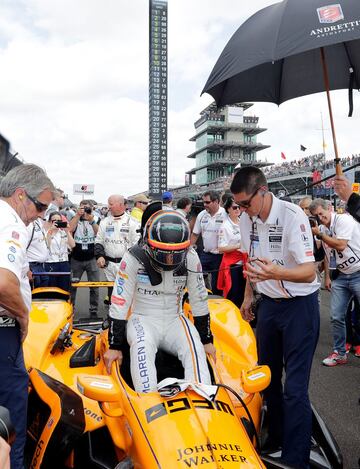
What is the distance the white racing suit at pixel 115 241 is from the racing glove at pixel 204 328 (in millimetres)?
3422

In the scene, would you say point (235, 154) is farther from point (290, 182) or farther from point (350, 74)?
point (350, 74)

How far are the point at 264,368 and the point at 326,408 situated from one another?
1.90 metres

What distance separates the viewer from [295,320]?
286cm

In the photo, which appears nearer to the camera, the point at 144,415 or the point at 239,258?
the point at 144,415

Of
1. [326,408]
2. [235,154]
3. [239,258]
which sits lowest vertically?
[326,408]

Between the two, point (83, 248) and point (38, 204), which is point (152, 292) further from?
point (83, 248)

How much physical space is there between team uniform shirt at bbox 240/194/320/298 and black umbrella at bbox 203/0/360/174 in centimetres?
88

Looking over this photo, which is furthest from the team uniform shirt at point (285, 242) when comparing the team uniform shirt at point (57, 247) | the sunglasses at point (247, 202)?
the team uniform shirt at point (57, 247)

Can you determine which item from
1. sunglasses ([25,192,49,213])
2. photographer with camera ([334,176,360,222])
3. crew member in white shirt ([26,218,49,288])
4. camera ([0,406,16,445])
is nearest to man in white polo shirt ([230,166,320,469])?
photographer with camera ([334,176,360,222])

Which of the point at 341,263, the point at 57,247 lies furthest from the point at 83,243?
→ the point at 341,263

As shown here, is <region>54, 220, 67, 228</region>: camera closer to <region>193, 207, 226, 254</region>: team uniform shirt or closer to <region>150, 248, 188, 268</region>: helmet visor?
<region>193, 207, 226, 254</region>: team uniform shirt

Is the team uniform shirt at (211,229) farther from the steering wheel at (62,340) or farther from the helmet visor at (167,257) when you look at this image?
the helmet visor at (167,257)

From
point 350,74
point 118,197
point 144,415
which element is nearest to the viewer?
point 144,415

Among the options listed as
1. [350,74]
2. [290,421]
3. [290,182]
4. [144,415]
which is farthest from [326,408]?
[290,182]
